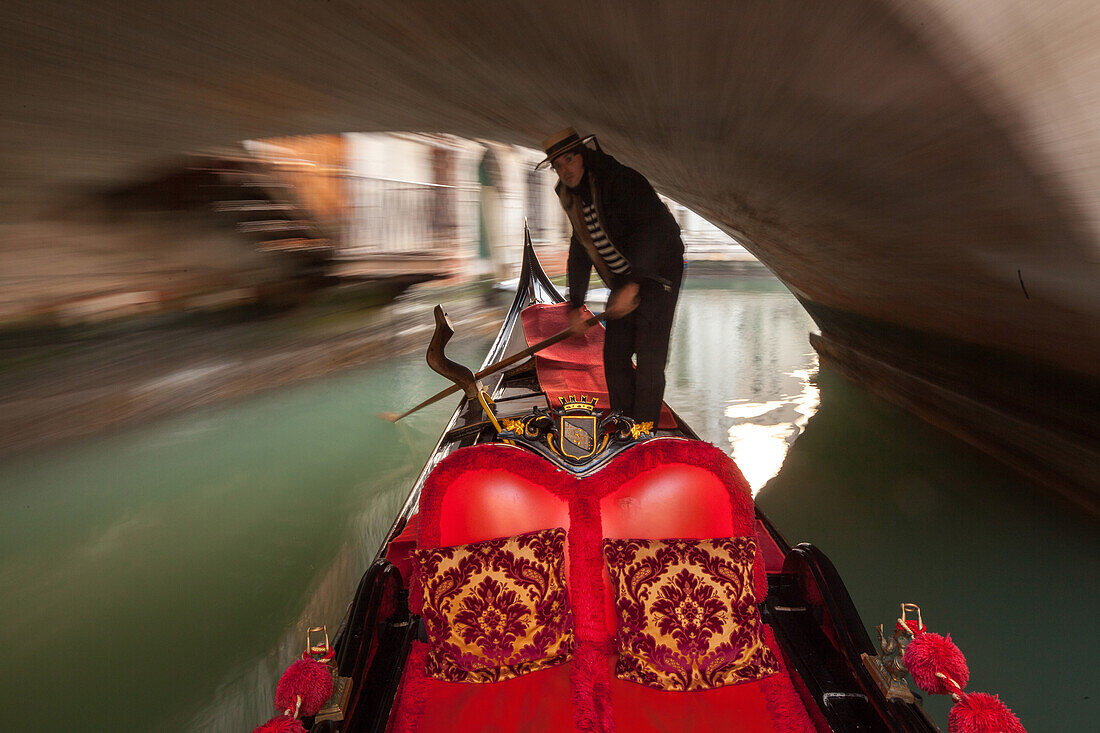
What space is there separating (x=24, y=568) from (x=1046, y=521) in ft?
11.8

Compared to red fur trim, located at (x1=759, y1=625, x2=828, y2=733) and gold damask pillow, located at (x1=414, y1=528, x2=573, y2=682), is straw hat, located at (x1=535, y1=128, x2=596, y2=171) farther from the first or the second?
red fur trim, located at (x1=759, y1=625, x2=828, y2=733)

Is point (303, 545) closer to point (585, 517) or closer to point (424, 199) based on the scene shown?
point (585, 517)

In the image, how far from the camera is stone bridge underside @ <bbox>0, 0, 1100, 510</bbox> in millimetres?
1126

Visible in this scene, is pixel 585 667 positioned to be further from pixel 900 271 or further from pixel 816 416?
pixel 816 416

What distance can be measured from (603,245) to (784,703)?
4.19 ft

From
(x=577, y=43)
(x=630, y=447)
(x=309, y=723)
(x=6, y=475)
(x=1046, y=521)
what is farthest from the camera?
(x=6, y=475)


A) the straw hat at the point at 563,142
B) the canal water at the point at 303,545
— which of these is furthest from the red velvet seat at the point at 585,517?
the straw hat at the point at 563,142

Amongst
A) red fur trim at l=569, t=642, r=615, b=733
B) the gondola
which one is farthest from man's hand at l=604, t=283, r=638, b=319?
red fur trim at l=569, t=642, r=615, b=733

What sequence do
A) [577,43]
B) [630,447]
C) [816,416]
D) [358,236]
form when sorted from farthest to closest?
1. [358,236]
2. [816,416]
3. [577,43]
4. [630,447]

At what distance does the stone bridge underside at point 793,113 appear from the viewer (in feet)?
3.69

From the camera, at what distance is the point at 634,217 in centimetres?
163

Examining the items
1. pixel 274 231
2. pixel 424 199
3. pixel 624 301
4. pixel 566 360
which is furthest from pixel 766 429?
pixel 424 199

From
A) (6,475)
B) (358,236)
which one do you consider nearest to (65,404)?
(6,475)

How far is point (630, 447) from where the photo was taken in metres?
1.14
